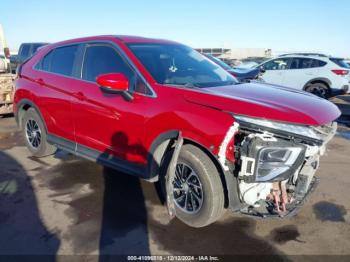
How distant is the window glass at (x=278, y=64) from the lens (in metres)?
12.8

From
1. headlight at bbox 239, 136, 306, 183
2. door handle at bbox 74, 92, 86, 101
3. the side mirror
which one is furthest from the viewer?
door handle at bbox 74, 92, 86, 101

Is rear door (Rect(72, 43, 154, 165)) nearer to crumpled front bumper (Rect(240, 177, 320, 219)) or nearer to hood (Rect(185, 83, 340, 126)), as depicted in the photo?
hood (Rect(185, 83, 340, 126))

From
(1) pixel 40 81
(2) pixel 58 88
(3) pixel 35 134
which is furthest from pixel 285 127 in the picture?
(3) pixel 35 134

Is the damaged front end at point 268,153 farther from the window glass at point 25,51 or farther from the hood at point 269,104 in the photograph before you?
the window glass at point 25,51

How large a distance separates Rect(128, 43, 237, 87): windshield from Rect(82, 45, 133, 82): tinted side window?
0.69 feet

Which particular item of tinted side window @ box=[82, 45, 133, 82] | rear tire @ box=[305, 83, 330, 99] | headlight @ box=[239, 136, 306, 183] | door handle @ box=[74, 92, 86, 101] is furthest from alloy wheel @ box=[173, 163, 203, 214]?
rear tire @ box=[305, 83, 330, 99]

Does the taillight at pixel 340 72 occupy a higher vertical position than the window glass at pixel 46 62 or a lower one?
lower

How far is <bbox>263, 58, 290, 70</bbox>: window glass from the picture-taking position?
12781mm

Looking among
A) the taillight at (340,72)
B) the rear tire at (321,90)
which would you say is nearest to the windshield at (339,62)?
the taillight at (340,72)

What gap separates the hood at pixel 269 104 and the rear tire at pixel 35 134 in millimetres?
3016

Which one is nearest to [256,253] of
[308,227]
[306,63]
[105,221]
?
[308,227]

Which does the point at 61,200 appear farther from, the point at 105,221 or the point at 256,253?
the point at 256,253

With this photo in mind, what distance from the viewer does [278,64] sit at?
13.0 metres

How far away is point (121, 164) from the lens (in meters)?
3.93
